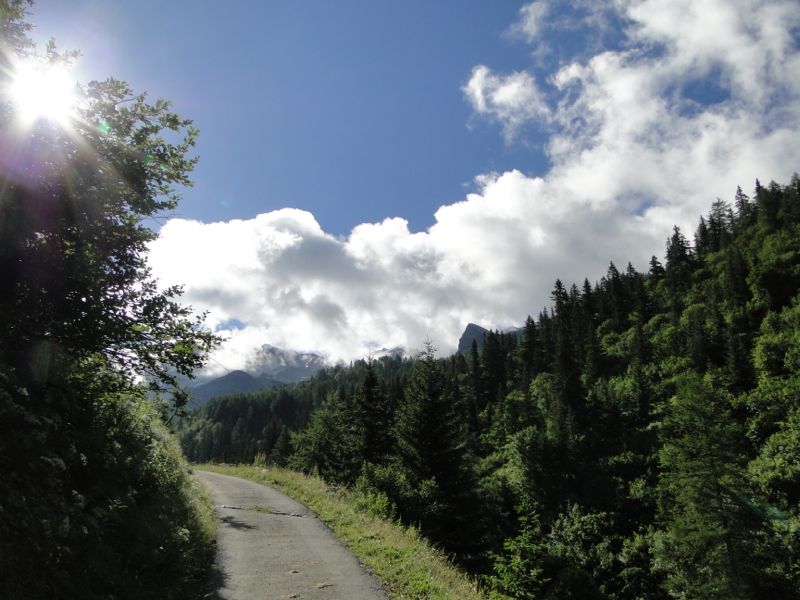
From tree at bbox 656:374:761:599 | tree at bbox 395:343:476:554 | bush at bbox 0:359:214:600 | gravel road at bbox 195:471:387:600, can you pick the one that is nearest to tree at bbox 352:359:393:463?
tree at bbox 395:343:476:554

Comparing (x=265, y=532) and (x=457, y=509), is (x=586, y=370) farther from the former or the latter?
(x=265, y=532)

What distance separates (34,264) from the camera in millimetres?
7777

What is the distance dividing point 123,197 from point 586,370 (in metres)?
103

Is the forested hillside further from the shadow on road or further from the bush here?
the shadow on road

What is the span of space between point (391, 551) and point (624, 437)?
71551 mm

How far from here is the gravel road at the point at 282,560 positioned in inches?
347

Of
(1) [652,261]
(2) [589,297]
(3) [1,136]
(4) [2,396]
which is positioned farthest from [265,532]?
(1) [652,261]

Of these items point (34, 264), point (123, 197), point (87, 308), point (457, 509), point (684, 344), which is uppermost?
point (684, 344)

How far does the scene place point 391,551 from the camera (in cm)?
1141

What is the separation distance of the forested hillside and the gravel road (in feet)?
11.5

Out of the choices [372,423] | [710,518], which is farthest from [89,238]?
[710,518]

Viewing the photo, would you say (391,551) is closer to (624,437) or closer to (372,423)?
(372,423)

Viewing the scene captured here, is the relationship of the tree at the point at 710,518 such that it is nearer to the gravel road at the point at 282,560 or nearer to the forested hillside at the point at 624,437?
the forested hillside at the point at 624,437

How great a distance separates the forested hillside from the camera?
26516 mm
